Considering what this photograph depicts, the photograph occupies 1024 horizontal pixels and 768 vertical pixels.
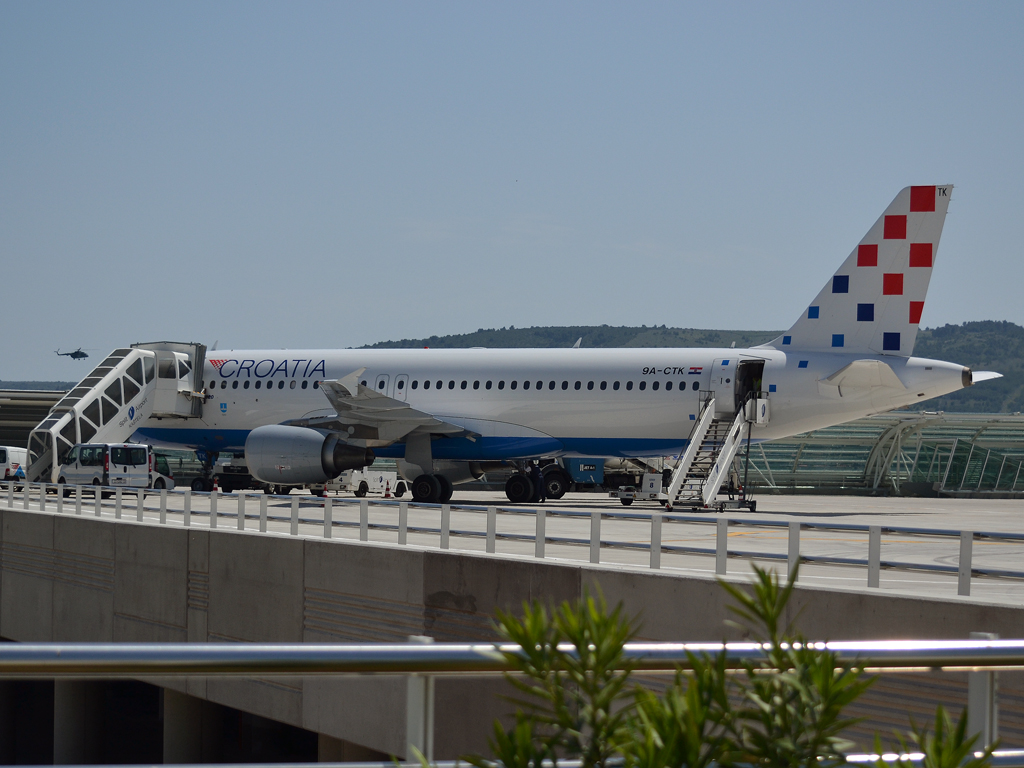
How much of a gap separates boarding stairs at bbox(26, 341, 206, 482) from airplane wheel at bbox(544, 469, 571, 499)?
11009 mm

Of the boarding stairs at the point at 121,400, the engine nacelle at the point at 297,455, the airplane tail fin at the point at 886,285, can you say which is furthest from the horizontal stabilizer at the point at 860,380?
the boarding stairs at the point at 121,400

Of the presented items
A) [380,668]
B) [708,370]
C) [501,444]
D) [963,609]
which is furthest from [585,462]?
[380,668]

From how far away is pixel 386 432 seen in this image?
3144cm

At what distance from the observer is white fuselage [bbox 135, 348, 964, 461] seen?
2878 cm

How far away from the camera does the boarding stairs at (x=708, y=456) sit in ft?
89.0

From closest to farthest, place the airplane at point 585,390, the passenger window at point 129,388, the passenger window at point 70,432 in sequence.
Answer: the airplane at point 585,390 < the passenger window at point 70,432 < the passenger window at point 129,388

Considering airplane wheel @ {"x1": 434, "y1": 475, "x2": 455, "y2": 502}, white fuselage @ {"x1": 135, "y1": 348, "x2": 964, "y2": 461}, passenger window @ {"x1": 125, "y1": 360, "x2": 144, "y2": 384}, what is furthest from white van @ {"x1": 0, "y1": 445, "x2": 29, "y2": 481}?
airplane wheel @ {"x1": 434, "y1": 475, "x2": 455, "y2": 502}

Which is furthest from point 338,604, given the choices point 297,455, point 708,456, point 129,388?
point 129,388

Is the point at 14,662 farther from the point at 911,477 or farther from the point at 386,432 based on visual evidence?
the point at 911,477

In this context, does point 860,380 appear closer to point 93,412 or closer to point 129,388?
point 129,388

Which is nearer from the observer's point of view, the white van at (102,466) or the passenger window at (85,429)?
the passenger window at (85,429)

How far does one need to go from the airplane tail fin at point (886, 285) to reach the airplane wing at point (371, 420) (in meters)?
10.2

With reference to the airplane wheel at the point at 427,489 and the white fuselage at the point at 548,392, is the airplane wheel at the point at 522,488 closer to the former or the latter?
the white fuselage at the point at 548,392

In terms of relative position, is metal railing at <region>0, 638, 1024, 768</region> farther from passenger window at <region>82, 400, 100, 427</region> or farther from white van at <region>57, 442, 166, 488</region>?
passenger window at <region>82, 400, 100, 427</region>
